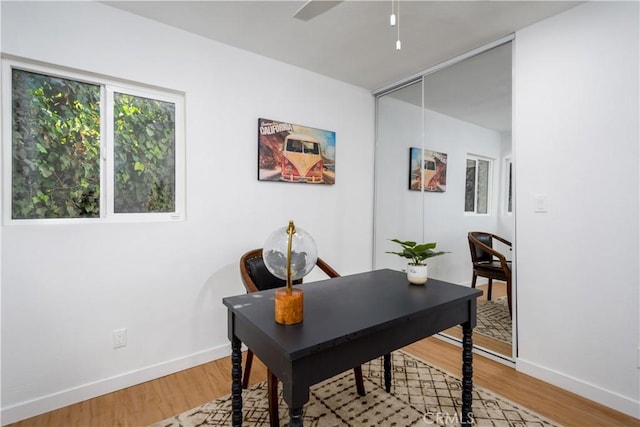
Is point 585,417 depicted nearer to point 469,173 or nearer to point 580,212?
point 580,212

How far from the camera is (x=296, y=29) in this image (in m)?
2.22

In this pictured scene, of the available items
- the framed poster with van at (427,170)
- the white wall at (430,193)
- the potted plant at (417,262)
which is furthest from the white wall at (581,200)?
the potted plant at (417,262)

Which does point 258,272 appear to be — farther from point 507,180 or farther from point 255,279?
point 507,180

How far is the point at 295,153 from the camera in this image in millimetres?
2822

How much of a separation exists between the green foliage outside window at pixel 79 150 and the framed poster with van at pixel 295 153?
723mm

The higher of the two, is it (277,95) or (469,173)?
(277,95)

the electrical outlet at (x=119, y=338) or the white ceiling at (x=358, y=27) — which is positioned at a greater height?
the white ceiling at (x=358, y=27)

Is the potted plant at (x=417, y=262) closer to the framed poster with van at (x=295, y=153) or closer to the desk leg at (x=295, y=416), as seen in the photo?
the desk leg at (x=295, y=416)

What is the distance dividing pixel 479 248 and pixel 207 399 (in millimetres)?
2335

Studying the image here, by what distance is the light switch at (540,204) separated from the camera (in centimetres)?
214

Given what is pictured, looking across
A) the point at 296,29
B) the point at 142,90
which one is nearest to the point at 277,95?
the point at 296,29

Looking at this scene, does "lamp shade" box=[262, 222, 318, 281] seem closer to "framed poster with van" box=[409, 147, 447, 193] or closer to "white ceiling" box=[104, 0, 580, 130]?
"white ceiling" box=[104, 0, 580, 130]

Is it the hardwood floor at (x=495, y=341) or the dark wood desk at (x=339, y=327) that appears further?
the hardwood floor at (x=495, y=341)

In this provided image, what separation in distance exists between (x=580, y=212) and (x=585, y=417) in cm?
121
